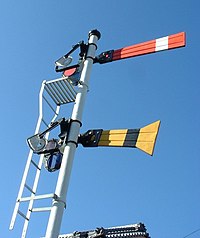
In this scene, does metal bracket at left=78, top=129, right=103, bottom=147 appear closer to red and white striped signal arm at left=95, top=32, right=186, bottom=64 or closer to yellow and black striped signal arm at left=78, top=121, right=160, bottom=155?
yellow and black striped signal arm at left=78, top=121, right=160, bottom=155

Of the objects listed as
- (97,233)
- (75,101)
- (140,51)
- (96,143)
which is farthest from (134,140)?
(97,233)

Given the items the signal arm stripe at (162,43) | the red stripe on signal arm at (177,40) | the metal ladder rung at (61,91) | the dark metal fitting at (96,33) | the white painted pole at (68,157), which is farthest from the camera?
the dark metal fitting at (96,33)

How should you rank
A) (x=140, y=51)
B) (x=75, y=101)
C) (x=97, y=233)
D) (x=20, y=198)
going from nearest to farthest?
(x=20, y=198), (x=75, y=101), (x=140, y=51), (x=97, y=233)

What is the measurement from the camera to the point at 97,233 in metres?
23.5

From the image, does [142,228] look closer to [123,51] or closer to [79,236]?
[79,236]

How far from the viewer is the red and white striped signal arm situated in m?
4.99

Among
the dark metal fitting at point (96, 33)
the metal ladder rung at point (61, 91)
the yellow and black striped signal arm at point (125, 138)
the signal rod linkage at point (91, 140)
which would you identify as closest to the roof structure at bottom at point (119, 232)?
the metal ladder rung at point (61, 91)

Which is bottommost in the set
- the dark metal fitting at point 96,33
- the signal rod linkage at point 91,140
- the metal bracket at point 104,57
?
the signal rod linkage at point 91,140

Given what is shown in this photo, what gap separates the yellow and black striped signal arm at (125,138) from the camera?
4.29 m

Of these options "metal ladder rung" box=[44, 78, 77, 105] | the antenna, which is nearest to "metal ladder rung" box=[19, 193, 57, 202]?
the antenna

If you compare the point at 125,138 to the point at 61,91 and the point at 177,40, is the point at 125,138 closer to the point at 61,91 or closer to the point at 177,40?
the point at 61,91

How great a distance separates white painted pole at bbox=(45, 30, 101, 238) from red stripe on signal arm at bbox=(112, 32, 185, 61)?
1.22ft

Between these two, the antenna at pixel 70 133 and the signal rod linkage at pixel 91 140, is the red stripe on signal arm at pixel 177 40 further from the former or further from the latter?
the signal rod linkage at pixel 91 140

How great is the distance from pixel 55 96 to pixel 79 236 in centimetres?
2006
